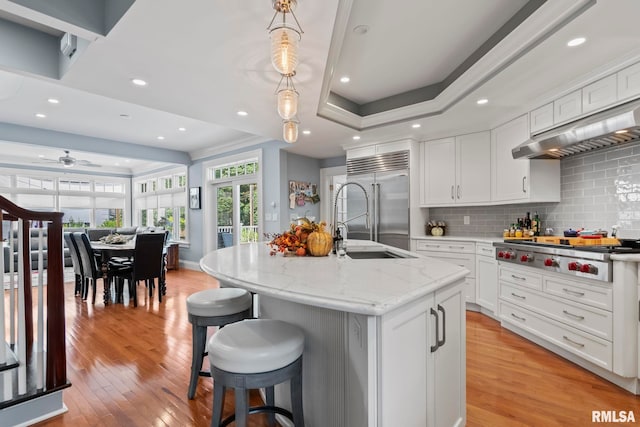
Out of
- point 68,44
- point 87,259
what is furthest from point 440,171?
point 87,259

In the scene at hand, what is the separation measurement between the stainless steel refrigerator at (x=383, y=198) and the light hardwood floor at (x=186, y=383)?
1.66 meters

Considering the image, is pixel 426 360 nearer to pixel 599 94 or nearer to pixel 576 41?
pixel 576 41

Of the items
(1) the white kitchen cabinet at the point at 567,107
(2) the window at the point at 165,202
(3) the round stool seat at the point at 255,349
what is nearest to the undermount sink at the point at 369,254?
(3) the round stool seat at the point at 255,349

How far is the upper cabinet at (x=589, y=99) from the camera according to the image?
7.37 ft

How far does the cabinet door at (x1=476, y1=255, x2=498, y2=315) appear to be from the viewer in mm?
3459

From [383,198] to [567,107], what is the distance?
239 cm

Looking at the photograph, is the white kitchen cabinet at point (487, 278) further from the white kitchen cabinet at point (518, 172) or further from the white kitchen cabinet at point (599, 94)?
the white kitchen cabinet at point (599, 94)

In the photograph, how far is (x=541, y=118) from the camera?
10.1ft

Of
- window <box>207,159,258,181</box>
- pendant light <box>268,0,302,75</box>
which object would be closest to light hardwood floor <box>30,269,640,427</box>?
pendant light <box>268,0,302,75</box>

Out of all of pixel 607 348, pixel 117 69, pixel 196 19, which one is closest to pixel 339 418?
pixel 607 348

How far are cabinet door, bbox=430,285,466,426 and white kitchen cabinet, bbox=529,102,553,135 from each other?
242cm

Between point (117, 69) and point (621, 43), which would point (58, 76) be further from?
point (621, 43)

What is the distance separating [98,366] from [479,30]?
4156 mm

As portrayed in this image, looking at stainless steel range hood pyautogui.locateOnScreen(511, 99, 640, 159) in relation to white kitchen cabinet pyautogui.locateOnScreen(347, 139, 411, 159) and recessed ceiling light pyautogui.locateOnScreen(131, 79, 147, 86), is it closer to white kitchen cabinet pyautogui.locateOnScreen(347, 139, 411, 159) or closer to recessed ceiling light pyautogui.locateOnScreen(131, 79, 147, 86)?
white kitchen cabinet pyautogui.locateOnScreen(347, 139, 411, 159)
